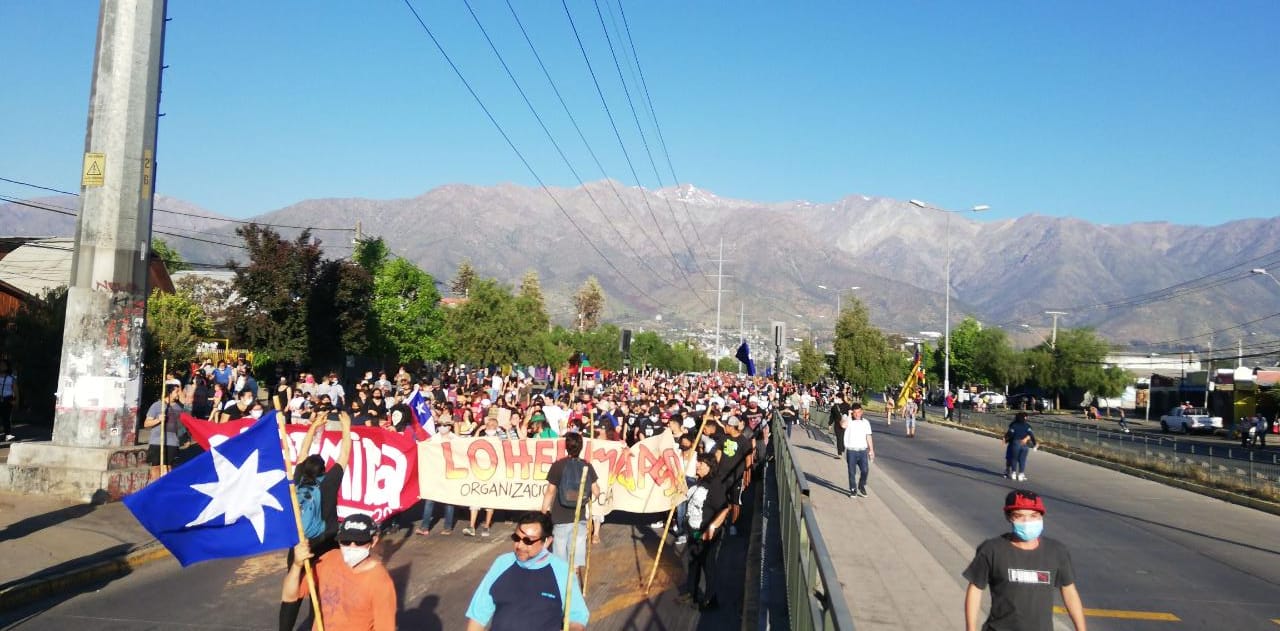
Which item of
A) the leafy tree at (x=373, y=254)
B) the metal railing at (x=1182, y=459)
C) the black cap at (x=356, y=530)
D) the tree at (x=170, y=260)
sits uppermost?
the tree at (x=170, y=260)

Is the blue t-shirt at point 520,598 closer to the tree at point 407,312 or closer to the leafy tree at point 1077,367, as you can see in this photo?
the tree at point 407,312

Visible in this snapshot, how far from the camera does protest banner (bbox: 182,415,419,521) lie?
41.0 feet

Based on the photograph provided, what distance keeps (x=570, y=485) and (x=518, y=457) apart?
426 centimetres

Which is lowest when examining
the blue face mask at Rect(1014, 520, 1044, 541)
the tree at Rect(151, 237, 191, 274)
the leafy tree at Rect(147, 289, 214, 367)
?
the blue face mask at Rect(1014, 520, 1044, 541)

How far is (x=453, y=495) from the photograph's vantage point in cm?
1360

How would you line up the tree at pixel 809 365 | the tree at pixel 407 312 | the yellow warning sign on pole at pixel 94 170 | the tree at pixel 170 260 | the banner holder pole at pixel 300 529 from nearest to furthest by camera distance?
1. the banner holder pole at pixel 300 529
2. the yellow warning sign on pole at pixel 94 170
3. the tree at pixel 407 312
4. the tree at pixel 809 365
5. the tree at pixel 170 260

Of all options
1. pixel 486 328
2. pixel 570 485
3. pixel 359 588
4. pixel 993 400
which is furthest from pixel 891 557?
pixel 993 400

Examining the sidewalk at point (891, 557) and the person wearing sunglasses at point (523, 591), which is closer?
the person wearing sunglasses at point (523, 591)

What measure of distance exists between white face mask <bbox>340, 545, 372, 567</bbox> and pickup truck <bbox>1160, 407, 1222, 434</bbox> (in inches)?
2379

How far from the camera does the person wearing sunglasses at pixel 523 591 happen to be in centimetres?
533

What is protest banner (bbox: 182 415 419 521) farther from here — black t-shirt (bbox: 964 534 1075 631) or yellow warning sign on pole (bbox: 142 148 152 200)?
black t-shirt (bbox: 964 534 1075 631)

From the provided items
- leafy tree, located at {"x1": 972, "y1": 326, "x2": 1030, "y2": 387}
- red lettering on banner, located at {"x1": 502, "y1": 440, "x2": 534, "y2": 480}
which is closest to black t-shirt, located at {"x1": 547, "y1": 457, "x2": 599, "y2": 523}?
red lettering on banner, located at {"x1": 502, "y1": 440, "x2": 534, "y2": 480}

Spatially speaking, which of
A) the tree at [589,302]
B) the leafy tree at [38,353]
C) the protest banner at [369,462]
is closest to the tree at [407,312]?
the leafy tree at [38,353]

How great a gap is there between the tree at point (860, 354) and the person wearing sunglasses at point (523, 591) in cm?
6666
